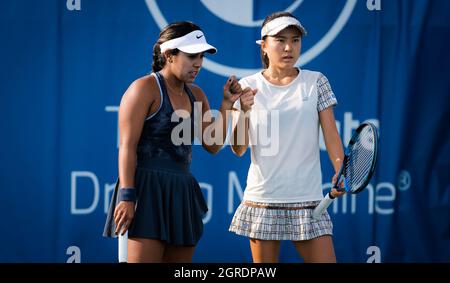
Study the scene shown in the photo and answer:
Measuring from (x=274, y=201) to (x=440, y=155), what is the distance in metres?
2.03

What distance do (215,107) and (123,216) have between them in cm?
209

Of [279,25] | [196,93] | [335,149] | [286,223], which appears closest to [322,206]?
[286,223]

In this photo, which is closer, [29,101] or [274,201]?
[274,201]

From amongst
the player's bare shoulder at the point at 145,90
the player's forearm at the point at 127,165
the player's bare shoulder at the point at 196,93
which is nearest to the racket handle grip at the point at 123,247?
the player's forearm at the point at 127,165

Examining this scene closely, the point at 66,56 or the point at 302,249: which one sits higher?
the point at 66,56

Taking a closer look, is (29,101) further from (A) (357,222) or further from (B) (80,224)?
(A) (357,222)

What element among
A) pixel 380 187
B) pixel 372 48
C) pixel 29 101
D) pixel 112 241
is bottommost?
pixel 112 241

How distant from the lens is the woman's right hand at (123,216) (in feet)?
12.3

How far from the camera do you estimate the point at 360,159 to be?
13.2ft

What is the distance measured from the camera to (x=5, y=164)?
18.2ft

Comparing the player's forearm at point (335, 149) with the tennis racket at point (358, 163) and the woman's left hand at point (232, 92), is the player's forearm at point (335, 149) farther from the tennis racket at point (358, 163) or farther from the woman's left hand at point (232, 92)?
the woman's left hand at point (232, 92)

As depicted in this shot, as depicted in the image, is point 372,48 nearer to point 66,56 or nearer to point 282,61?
point 282,61

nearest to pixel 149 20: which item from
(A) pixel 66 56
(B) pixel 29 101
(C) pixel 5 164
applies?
(A) pixel 66 56

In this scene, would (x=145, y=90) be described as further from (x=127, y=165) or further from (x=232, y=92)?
(x=232, y=92)
